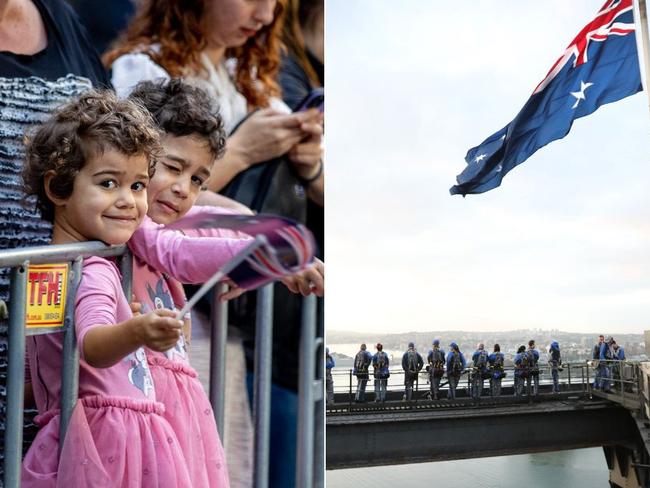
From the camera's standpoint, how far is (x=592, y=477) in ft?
11.4

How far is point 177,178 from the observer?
6.43 feet

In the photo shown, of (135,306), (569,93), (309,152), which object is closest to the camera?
(135,306)

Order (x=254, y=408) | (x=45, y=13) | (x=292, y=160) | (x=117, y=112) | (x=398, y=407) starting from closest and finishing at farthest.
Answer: (x=117, y=112) → (x=45, y=13) → (x=254, y=408) → (x=292, y=160) → (x=398, y=407)

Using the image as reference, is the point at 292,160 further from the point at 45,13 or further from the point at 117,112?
the point at 45,13

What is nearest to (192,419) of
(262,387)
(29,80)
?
(262,387)

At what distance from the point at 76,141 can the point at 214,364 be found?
716mm

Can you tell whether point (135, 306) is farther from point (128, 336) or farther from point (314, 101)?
point (314, 101)

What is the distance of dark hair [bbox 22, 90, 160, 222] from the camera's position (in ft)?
5.69

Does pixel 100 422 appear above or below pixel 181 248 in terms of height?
below

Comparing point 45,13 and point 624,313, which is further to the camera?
point 624,313

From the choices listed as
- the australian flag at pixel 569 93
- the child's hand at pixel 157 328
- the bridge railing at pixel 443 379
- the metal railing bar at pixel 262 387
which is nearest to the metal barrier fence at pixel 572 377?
the bridge railing at pixel 443 379

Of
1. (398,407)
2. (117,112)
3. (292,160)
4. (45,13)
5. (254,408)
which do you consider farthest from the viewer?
(398,407)

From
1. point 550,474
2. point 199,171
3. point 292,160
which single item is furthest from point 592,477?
point 199,171

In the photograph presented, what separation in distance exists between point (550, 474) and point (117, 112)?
8.88ft
